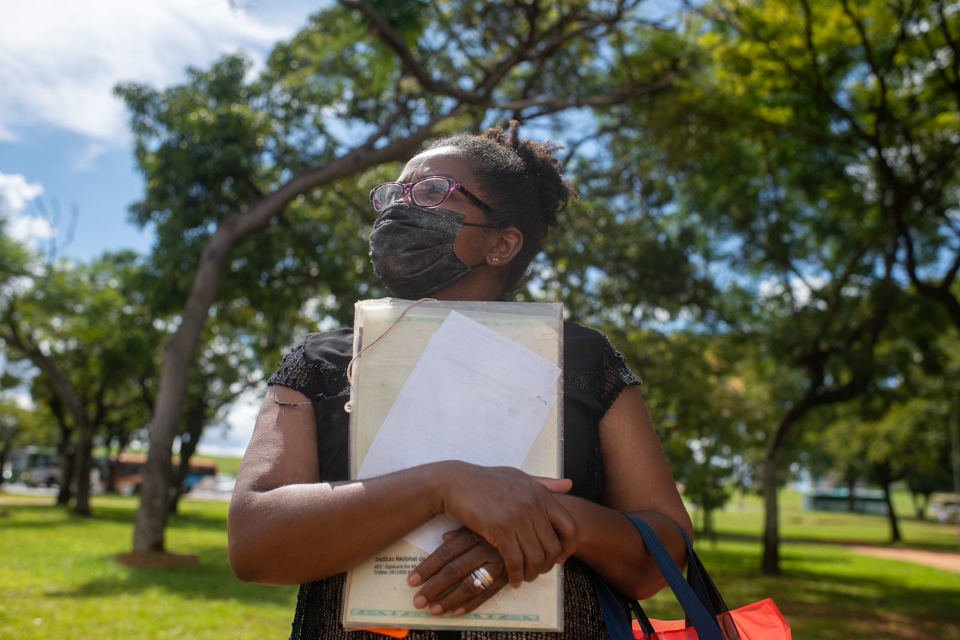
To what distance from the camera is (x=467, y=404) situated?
1.43m

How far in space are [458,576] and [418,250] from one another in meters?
0.73

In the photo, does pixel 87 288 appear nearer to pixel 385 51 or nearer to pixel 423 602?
pixel 385 51

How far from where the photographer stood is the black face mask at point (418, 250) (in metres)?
1.74

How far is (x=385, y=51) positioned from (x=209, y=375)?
56.9 ft

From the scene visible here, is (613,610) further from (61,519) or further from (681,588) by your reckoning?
(61,519)

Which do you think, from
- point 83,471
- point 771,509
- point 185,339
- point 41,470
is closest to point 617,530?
point 185,339

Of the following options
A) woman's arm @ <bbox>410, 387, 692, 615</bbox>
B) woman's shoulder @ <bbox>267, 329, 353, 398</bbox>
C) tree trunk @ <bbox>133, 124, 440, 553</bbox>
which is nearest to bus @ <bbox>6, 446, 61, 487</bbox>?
tree trunk @ <bbox>133, 124, 440, 553</bbox>

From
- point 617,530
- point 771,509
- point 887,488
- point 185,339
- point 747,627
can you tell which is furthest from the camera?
point 887,488

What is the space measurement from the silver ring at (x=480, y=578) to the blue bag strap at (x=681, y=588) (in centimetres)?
31

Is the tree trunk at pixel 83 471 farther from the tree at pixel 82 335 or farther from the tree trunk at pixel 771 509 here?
the tree trunk at pixel 771 509

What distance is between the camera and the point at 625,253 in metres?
12.7

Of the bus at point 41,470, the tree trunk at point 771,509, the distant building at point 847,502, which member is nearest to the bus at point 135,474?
the bus at point 41,470

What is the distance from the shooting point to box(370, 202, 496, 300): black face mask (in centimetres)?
174

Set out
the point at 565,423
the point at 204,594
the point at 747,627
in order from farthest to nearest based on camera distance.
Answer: the point at 204,594 → the point at 747,627 → the point at 565,423
